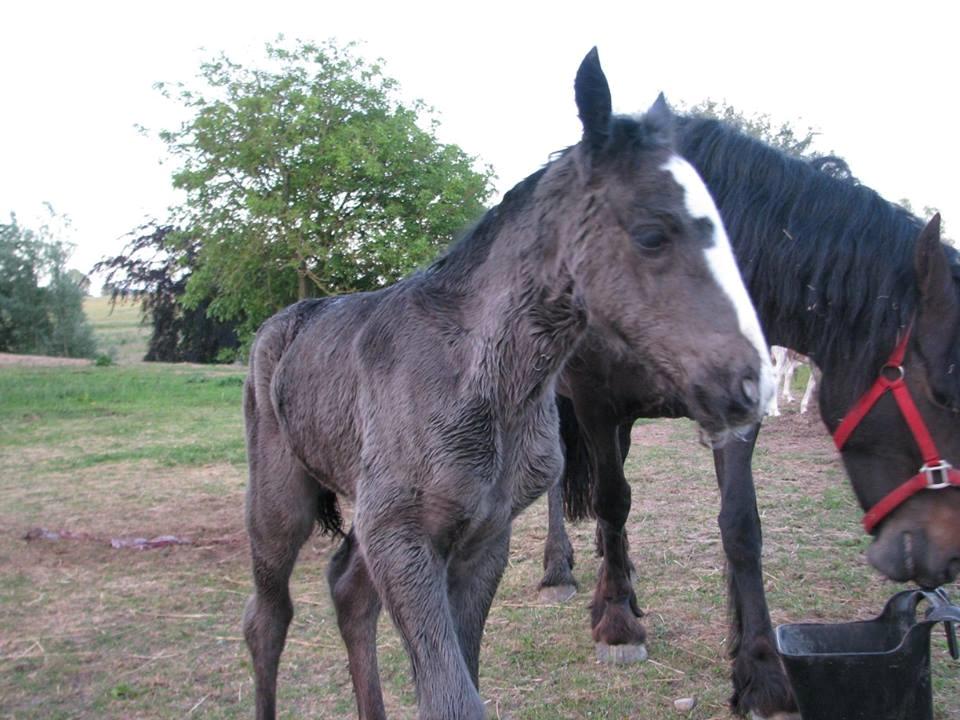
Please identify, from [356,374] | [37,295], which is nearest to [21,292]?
[37,295]

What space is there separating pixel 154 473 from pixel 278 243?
197 inches

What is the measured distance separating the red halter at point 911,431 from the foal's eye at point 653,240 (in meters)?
1.09

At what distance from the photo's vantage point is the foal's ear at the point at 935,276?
2695mm

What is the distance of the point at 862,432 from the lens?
115 inches

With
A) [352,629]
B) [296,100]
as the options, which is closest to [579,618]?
[352,629]

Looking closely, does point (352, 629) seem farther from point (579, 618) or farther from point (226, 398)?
point (226, 398)

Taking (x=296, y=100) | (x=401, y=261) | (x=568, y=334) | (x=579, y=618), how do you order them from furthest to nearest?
(x=296, y=100) → (x=401, y=261) → (x=579, y=618) → (x=568, y=334)

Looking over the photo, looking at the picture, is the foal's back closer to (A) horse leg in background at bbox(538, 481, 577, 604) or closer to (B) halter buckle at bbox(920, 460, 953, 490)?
(B) halter buckle at bbox(920, 460, 953, 490)

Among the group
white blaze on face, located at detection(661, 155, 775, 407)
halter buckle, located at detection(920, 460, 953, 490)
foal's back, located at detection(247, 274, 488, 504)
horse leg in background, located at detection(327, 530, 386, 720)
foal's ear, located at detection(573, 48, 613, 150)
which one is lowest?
horse leg in background, located at detection(327, 530, 386, 720)

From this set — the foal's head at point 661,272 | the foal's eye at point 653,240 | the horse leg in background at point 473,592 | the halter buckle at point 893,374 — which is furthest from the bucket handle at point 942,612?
the foal's eye at point 653,240

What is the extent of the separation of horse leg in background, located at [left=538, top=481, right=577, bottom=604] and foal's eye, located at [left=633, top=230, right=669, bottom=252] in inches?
126

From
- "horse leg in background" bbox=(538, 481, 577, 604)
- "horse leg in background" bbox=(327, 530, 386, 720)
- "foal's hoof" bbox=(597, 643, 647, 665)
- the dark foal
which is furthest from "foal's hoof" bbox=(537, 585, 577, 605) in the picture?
the dark foal

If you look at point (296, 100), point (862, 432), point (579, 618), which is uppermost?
point (296, 100)

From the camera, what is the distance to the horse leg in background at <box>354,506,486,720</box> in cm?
239
